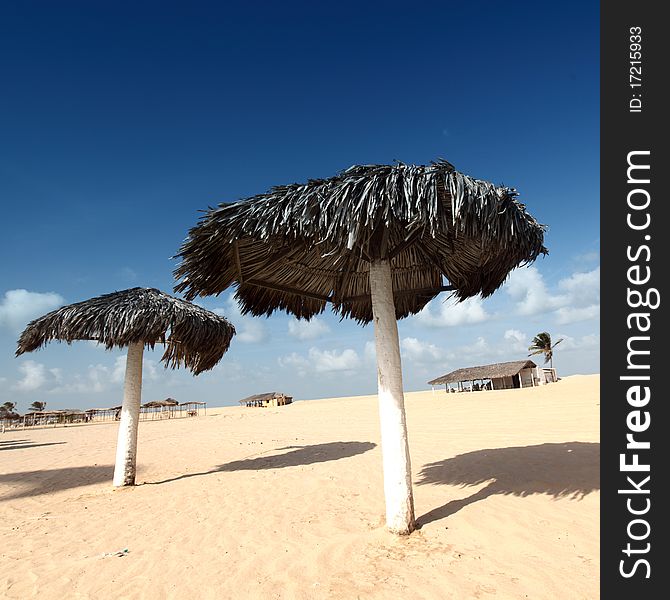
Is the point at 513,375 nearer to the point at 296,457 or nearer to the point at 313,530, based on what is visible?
the point at 296,457

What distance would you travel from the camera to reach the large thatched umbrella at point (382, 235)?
4.32 m

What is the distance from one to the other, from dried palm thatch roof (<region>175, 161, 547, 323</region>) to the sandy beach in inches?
123

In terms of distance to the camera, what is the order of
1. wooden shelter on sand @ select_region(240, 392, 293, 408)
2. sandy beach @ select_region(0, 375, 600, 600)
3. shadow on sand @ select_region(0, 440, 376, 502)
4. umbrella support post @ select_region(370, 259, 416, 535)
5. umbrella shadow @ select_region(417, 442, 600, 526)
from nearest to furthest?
sandy beach @ select_region(0, 375, 600, 600) < umbrella support post @ select_region(370, 259, 416, 535) < umbrella shadow @ select_region(417, 442, 600, 526) < shadow on sand @ select_region(0, 440, 376, 502) < wooden shelter on sand @ select_region(240, 392, 293, 408)

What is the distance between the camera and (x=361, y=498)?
6387 mm

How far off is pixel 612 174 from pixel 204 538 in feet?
18.5

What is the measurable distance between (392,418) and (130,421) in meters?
6.36

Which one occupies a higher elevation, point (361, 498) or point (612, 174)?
point (612, 174)

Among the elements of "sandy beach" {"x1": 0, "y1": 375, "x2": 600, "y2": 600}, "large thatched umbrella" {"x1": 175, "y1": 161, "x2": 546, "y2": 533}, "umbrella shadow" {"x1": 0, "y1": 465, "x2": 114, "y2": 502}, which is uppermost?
"large thatched umbrella" {"x1": 175, "y1": 161, "x2": 546, "y2": 533}

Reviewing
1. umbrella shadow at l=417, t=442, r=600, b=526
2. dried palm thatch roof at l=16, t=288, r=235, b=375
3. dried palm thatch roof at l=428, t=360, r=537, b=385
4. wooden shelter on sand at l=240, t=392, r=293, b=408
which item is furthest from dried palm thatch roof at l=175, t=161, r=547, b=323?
wooden shelter on sand at l=240, t=392, r=293, b=408

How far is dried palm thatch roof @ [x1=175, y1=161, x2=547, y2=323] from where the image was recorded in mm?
4316

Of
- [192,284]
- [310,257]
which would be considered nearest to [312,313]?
[310,257]

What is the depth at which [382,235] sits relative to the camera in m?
5.10

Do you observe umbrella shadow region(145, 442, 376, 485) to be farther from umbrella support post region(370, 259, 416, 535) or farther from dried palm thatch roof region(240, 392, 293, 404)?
dried palm thatch roof region(240, 392, 293, 404)

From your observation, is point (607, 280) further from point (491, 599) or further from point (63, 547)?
point (63, 547)
